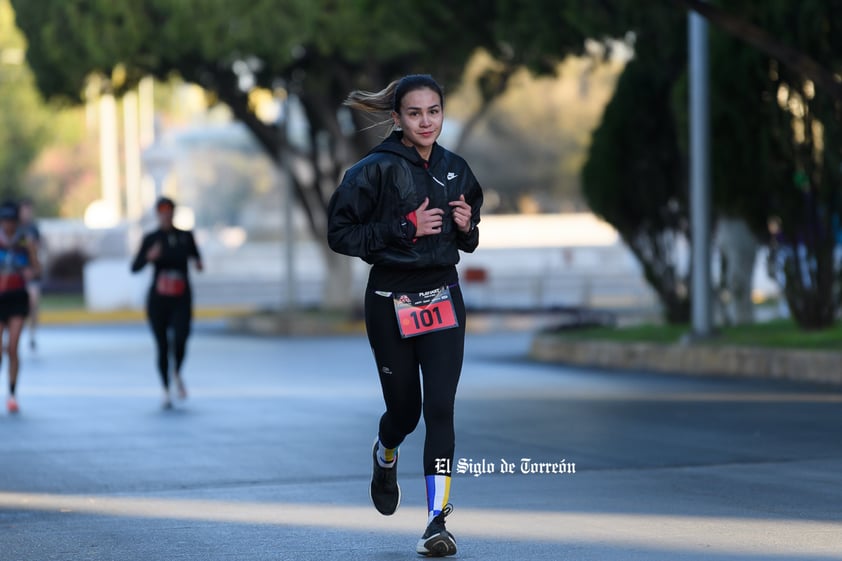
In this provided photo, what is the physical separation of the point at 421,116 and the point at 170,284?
8654mm

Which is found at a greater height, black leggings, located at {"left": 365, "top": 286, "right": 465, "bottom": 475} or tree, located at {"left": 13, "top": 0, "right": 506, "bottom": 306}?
tree, located at {"left": 13, "top": 0, "right": 506, "bottom": 306}

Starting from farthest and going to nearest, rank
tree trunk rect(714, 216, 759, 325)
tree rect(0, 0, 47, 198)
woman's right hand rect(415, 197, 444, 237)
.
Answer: tree rect(0, 0, 47, 198)
tree trunk rect(714, 216, 759, 325)
woman's right hand rect(415, 197, 444, 237)

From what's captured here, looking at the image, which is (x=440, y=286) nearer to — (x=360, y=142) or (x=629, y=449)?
(x=629, y=449)

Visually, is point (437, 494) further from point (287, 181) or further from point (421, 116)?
point (287, 181)

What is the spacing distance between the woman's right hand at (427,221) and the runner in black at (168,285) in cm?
858

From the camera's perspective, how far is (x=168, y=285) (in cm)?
1586

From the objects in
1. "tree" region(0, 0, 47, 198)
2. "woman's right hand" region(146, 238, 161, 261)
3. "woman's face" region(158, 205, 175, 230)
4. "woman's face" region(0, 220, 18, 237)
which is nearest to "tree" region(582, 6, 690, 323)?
"woman's face" region(158, 205, 175, 230)

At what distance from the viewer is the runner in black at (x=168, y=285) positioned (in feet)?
51.9

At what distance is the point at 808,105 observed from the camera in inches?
706

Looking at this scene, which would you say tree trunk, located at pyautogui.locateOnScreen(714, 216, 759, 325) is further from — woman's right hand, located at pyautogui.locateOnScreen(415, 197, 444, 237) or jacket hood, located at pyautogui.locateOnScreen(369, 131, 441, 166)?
woman's right hand, located at pyautogui.locateOnScreen(415, 197, 444, 237)

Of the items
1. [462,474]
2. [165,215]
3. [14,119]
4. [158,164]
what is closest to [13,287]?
[165,215]

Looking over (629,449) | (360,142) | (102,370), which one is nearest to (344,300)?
(360,142)

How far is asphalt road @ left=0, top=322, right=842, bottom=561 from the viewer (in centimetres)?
795

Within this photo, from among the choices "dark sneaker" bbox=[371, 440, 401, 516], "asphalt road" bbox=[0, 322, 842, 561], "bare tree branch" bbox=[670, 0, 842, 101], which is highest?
"bare tree branch" bbox=[670, 0, 842, 101]
